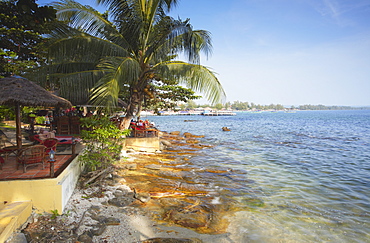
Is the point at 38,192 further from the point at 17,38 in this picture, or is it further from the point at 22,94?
the point at 17,38

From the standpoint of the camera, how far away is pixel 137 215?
17.4ft

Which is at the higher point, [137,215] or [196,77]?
[196,77]

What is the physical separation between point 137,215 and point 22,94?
4.14 metres

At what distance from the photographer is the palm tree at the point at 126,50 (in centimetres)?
754

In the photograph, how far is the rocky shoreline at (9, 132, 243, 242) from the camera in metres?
4.29

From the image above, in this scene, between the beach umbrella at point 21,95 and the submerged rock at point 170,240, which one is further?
the beach umbrella at point 21,95

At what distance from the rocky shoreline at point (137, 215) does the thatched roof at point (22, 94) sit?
2.43 meters

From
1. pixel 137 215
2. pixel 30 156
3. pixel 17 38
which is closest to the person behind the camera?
pixel 30 156

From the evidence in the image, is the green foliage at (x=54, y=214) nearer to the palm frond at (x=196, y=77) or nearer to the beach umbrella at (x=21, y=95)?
the beach umbrella at (x=21, y=95)

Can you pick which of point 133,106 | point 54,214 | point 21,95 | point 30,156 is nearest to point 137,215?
point 54,214

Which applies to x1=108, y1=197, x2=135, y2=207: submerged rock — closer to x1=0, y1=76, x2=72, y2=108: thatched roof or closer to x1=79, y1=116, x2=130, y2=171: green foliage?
x1=79, y1=116, x2=130, y2=171: green foliage

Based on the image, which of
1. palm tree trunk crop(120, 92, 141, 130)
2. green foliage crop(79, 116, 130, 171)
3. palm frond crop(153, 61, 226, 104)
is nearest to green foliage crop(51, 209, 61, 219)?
green foliage crop(79, 116, 130, 171)

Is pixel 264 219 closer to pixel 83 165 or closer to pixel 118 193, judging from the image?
pixel 118 193

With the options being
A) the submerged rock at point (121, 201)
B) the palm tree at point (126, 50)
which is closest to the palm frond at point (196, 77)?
the palm tree at point (126, 50)
